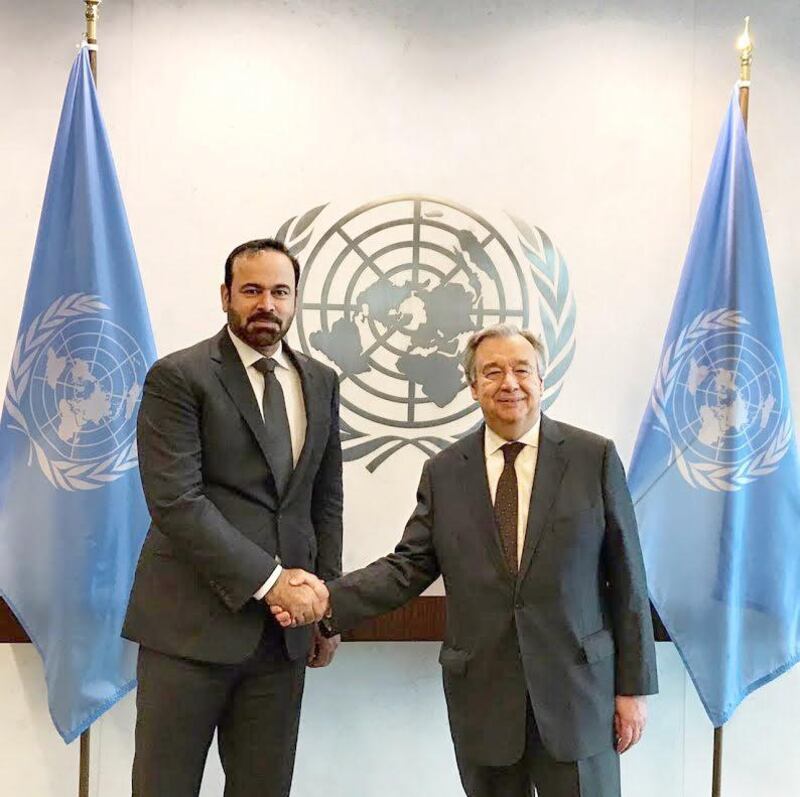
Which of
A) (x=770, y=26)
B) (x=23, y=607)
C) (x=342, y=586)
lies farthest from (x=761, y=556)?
(x=23, y=607)

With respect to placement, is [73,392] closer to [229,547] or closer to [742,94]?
[229,547]

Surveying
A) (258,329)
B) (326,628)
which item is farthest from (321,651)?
(258,329)

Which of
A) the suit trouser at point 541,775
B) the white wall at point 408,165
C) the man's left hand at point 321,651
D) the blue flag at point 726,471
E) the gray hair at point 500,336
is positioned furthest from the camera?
the white wall at point 408,165

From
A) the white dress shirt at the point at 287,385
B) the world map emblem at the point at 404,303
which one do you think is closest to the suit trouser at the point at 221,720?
the white dress shirt at the point at 287,385

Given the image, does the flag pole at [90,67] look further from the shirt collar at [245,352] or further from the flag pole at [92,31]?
the shirt collar at [245,352]

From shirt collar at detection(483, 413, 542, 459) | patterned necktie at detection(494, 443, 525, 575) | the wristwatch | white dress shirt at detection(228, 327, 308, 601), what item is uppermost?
white dress shirt at detection(228, 327, 308, 601)

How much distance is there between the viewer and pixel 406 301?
275 centimetres

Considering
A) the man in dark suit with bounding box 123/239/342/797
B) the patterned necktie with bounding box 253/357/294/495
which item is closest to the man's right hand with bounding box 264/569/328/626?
the man in dark suit with bounding box 123/239/342/797

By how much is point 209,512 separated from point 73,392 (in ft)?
2.69

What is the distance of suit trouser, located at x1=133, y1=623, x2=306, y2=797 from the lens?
6.15 feet

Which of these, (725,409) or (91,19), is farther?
(725,409)

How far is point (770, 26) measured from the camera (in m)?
2.87

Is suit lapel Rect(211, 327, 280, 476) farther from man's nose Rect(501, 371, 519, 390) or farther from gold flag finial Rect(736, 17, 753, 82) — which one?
gold flag finial Rect(736, 17, 753, 82)

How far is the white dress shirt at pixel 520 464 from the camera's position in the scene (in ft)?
5.96
